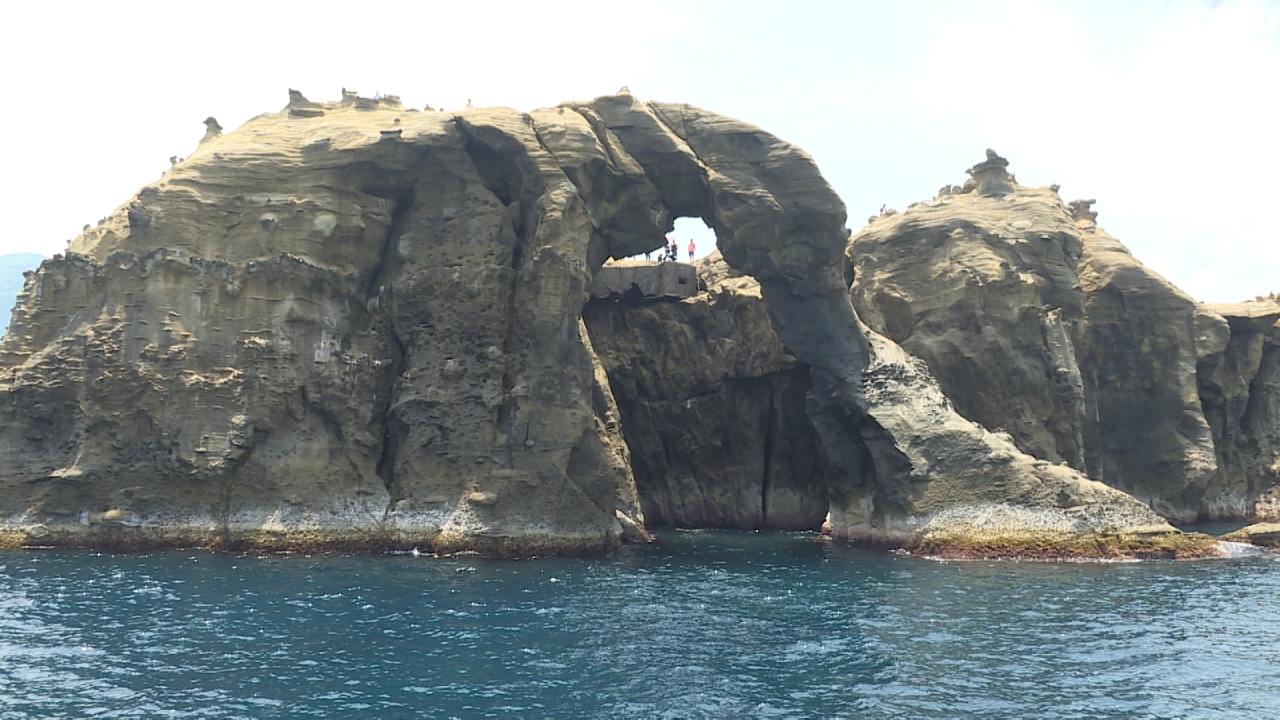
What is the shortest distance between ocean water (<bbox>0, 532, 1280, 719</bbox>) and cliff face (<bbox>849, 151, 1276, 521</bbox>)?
1999 cm

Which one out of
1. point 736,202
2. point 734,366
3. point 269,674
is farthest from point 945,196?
point 269,674

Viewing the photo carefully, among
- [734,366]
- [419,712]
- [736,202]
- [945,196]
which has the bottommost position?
[419,712]

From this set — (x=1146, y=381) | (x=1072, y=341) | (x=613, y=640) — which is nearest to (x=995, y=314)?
(x=1072, y=341)

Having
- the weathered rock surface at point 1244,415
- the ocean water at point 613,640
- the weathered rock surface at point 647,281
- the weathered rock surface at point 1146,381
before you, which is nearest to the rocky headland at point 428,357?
the ocean water at point 613,640

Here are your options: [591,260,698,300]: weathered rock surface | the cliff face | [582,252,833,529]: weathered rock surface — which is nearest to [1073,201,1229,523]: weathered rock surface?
the cliff face

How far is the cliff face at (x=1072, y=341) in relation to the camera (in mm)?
54469

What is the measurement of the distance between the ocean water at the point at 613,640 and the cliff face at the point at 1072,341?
1999 cm

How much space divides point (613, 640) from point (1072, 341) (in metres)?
44.3

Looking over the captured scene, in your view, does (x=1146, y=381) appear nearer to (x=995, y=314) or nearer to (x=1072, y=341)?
(x=1072, y=341)

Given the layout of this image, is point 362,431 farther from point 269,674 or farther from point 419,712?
point 419,712

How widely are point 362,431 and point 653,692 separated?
24.2 m

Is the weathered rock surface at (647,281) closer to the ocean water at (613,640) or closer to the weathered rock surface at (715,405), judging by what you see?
the weathered rock surface at (715,405)

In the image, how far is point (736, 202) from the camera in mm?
45156

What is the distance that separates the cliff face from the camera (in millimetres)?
54469
